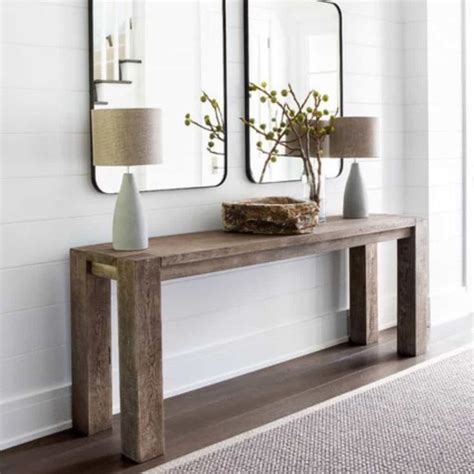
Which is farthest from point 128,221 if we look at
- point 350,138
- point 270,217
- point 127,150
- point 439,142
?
point 439,142

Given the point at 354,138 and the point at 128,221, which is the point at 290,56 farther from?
the point at 128,221

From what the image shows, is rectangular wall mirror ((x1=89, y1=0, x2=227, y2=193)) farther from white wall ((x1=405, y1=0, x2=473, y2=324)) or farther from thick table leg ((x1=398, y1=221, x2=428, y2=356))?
white wall ((x1=405, y1=0, x2=473, y2=324))

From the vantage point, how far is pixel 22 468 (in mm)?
2752

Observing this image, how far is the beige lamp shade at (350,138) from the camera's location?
12.4 feet

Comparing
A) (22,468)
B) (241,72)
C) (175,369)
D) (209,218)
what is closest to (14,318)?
(22,468)

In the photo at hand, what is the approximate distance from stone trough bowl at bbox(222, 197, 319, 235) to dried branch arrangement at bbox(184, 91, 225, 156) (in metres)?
0.30

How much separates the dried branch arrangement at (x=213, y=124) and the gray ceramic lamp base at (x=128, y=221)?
2.21 feet

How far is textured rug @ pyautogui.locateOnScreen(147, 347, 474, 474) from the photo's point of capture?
2703 millimetres

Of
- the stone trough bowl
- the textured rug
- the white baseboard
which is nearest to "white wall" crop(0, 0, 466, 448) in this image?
the stone trough bowl

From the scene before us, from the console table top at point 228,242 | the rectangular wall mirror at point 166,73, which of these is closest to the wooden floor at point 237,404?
the console table top at point 228,242

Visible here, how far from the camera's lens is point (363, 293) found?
13.9 ft

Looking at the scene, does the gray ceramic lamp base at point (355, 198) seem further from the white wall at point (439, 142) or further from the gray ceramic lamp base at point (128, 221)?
the gray ceramic lamp base at point (128, 221)

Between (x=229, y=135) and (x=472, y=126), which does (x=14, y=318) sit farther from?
(x=472, y=126)

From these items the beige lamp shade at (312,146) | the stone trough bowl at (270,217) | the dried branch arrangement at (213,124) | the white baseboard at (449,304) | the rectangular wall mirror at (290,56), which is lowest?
Result: the white baseboard at (449,304)
